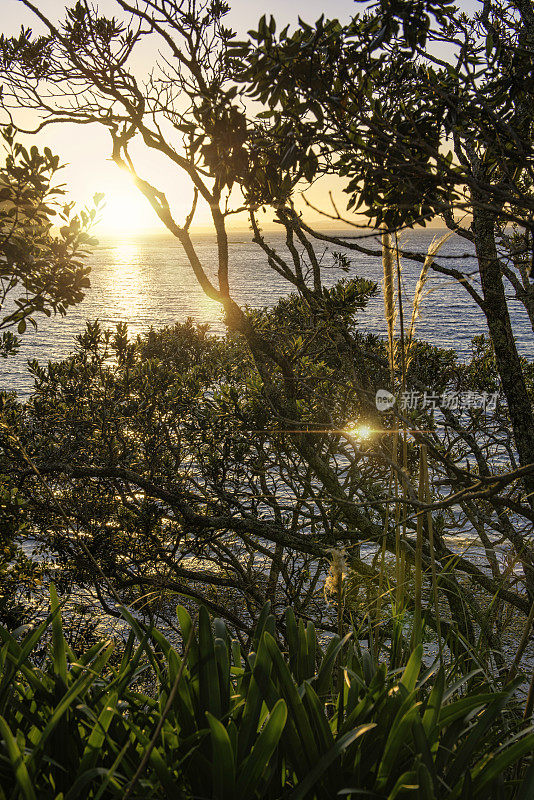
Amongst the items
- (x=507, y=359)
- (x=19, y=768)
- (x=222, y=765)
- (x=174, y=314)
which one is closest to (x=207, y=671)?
(x=222, y=765)

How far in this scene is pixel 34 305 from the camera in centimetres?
331

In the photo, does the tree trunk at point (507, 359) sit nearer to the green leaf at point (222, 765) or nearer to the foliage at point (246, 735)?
the foliage at point (246, 735)

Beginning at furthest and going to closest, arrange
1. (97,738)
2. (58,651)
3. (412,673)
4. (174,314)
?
(174,314)
(58,651)
(412,673)
(97,738)

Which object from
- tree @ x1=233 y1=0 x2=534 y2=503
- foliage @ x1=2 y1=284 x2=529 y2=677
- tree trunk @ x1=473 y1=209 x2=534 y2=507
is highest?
tree @ x1=233 y1=0 x2=534 y2=503

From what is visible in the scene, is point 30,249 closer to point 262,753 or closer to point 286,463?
point 262,753

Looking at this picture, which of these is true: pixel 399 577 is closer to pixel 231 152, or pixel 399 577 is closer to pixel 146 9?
pixel 231 152

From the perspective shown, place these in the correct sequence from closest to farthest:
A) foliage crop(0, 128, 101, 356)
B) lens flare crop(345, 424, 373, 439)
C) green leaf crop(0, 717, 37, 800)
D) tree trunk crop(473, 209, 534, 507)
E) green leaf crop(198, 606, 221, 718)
Result: 1. green leaf crop(0, 717, 37, 800)
2. green leaf crop(198, 606, 221, 718)
3. foliage crop(0, 128, 101, 356)
4. lens flare crop(345, 424, 373, 439)
5. tree trunk crop(473, 209, 534, 507)

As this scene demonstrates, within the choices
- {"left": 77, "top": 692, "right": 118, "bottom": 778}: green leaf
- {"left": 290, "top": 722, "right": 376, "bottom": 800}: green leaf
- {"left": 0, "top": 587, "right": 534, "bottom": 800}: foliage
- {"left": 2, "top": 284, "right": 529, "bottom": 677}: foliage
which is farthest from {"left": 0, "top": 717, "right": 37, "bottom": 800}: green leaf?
{"left": 2, "top": 284, "right": 529, "bottom": 677}: foliage

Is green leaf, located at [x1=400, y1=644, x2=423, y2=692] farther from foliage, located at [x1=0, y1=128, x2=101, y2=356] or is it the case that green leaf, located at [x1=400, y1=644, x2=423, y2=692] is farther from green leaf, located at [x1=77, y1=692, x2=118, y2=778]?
foliage, located at [x1=0, y1=128, x2=101, y2=356]

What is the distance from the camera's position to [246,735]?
72.7 inches

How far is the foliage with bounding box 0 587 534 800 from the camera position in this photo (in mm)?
1692

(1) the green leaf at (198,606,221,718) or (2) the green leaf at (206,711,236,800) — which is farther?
(1) the green leaf at (198,606,221,718)

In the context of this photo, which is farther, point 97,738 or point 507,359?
point 507,359

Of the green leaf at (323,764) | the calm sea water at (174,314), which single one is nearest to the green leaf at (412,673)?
the green leaf at (323,764)
